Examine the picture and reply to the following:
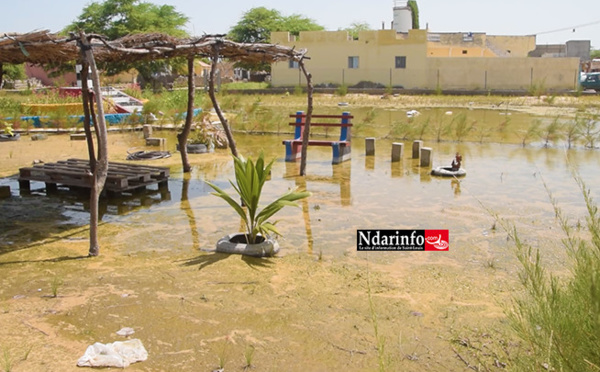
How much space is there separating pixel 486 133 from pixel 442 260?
12.3m

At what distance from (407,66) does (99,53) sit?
35036 millimetres

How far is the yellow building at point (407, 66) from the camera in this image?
38.4m

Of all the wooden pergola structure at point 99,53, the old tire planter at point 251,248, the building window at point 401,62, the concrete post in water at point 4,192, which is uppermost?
the building window at point 401,62

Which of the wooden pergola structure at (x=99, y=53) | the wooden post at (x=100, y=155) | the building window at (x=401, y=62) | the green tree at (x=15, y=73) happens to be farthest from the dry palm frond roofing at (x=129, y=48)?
the green tree at (x=15, y=73)

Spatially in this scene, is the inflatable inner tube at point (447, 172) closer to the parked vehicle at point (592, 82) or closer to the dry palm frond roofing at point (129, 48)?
the dry palm frond roofing at point (129, 48)

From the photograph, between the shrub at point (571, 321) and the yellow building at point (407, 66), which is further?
the yellow building at point (407, 66)

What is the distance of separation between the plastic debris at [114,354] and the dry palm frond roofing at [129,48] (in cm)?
368

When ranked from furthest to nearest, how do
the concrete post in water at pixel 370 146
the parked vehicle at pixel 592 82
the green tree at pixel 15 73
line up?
the green tree at pixel 15 73, the parked vehicle at pixel 592 82, the concrete post in water at pixel 370 146

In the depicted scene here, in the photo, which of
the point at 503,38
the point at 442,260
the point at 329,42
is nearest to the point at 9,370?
the point at 442,260

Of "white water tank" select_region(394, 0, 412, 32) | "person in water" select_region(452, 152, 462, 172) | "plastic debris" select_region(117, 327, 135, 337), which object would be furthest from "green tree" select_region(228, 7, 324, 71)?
"plastic debris" select_region(117, 327, 135, 337)

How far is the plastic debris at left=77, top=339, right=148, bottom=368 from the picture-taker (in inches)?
167

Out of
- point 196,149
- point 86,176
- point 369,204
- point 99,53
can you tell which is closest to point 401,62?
point 196,149

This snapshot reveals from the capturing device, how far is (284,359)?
439 centimetres

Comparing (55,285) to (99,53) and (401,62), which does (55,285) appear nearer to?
(99,53)
